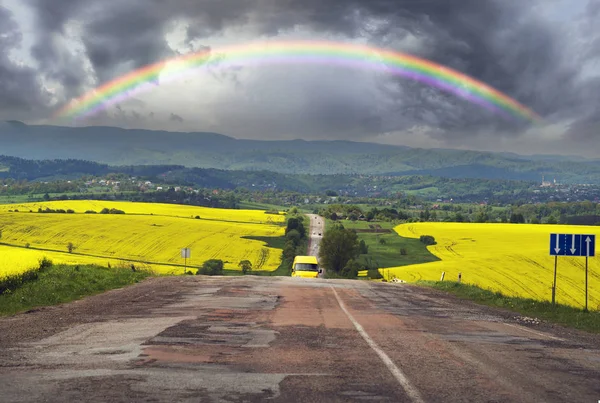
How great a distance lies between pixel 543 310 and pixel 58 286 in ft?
63.0

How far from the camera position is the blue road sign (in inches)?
959

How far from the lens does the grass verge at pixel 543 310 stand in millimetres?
19531

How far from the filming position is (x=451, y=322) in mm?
17938

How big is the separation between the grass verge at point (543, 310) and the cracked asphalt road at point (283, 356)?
6.78 ft

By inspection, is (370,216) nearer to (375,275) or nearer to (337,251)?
(337,251)

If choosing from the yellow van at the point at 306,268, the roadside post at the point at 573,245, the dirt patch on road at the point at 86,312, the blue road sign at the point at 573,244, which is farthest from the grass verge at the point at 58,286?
the blue road sign at the point at 573,244

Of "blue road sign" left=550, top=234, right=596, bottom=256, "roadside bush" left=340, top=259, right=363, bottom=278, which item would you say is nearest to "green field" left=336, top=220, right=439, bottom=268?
"roadside bush" left=340, top=259, right=363, bottom=278

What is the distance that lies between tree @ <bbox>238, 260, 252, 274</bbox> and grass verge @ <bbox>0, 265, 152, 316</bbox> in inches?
1838

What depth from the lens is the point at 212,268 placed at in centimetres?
7762

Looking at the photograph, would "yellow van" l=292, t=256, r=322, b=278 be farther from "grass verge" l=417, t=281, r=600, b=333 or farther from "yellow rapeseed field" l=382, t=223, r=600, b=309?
"grass verge" l=417, t=281, r=600, b=333

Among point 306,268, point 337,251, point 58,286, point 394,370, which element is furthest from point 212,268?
point 394,370

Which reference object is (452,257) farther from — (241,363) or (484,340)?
(241,363)

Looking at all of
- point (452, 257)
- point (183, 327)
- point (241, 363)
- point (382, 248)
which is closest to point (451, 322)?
point (183, 327)

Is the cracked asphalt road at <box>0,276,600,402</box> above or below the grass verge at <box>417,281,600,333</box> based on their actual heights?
above
